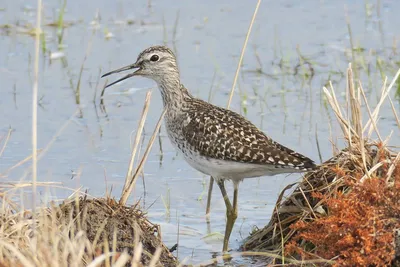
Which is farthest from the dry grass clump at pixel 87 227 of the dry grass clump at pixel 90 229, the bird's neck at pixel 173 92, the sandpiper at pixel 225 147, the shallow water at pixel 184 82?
the bird's neck at pixel 173 92

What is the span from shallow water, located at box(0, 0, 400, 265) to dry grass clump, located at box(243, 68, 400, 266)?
984 mm

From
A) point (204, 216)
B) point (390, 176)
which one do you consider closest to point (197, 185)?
point (204, 216)

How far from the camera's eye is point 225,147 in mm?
8570

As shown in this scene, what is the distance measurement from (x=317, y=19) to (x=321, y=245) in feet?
27.3

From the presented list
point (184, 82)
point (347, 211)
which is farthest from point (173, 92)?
point (347, 211)

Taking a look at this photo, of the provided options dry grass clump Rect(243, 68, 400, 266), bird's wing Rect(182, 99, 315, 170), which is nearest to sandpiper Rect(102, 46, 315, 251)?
bird's wing Rect(182, 99, 315, 170)

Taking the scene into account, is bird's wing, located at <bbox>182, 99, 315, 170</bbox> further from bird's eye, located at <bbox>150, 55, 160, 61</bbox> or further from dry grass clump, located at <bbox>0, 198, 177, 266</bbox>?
dry grass clump, located at <bbox>0, 198, 177, 266</bbox>

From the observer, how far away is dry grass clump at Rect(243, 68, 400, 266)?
20.8 feet

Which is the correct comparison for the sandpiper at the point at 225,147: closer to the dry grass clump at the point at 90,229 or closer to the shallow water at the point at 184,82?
the shallow water at the point at 184,82

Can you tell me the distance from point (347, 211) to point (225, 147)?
223 cm

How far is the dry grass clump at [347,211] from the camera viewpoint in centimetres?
634

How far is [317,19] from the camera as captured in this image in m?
Answer: 14.5

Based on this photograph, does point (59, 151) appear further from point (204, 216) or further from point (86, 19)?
point (86, 19)

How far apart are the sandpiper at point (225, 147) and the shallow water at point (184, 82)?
50cm
